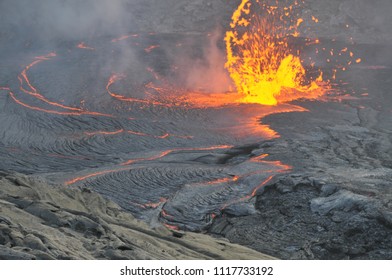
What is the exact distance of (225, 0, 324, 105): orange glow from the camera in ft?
59.7

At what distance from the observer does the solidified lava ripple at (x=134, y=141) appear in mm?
10828

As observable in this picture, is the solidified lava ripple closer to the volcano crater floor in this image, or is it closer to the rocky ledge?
the volcano crater floor

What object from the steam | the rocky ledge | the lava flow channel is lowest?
the rocky ledge

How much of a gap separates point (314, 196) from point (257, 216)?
1038 mm

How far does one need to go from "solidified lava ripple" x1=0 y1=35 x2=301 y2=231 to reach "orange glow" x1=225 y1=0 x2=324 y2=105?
1.57 metres

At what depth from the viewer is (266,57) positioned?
72.5ft

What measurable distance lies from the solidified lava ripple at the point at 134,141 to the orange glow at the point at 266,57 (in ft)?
5.14

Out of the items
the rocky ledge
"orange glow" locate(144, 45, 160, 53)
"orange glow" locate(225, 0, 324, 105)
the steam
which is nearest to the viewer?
the rocky ledge

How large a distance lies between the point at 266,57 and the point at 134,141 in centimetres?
977

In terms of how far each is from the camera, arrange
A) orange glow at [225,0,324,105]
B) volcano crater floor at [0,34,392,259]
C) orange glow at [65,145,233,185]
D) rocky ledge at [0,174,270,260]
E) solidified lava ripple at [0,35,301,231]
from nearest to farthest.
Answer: rocky ledge at [0,174,270,260] → volcano crater floor at [0,34,392,259] → solidified lava ripple at [0,35,301,231] → orange glow at [65,145,233,185] → orange glow at [225,0,324,105]

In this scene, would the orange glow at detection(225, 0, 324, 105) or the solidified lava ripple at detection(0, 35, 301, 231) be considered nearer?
the solidified lava ripple at detection(0, 35, 301, 231)

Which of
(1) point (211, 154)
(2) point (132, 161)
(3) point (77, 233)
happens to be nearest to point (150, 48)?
(1) point (211, 154)

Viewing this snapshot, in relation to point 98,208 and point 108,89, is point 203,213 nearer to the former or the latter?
point 98,208

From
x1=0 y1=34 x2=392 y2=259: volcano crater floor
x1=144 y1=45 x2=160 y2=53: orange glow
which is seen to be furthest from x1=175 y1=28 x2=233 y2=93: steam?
x1=144 y1=45 x2=160 y2=53: orange glow
